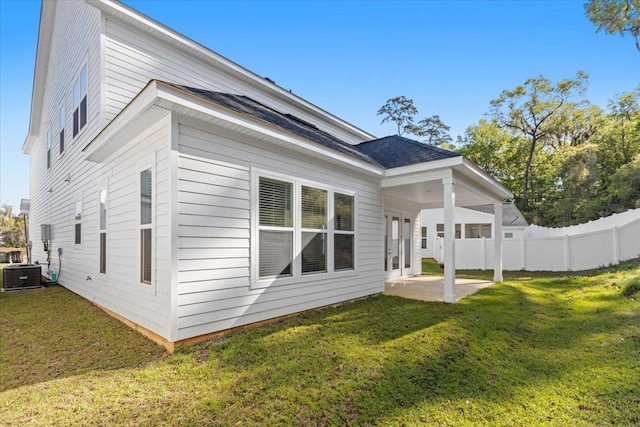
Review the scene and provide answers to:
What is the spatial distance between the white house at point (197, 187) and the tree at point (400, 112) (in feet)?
77.7

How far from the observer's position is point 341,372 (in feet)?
11.1

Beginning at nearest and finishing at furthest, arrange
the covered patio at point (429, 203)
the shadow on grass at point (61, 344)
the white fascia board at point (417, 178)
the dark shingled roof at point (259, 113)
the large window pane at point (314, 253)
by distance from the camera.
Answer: the shadow on grass at point (61, 344) < the dark shingled roof at point (259, 113) < the large window pane at point (314, 253) < the covered patio at point (429, 203) < the white fascia board at point (417, 178)

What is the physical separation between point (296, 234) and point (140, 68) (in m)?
4.74

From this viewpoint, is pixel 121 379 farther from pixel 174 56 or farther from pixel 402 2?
pixel 402 2

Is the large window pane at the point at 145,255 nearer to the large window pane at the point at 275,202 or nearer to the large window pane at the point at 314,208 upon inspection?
the large window pane at the point at 275,202

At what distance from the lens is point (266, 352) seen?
3.82 metres

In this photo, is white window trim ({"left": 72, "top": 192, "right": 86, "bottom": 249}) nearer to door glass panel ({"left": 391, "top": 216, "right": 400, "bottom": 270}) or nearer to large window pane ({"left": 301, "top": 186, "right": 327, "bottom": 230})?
large window pane ({"left": 301, "top": 186, "right": 327, "bottom": 230})

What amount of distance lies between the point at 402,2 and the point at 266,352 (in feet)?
34.5

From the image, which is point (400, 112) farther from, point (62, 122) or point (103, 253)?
point (103, 253)

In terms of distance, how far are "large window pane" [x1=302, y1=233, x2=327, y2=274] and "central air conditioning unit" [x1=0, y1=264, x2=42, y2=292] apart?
8059mm

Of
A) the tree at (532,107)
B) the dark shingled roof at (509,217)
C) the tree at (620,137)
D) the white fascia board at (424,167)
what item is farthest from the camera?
the tree at (532,107)

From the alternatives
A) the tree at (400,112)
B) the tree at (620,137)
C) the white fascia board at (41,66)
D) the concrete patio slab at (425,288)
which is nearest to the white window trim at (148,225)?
the concrete patio slab at (425,288)

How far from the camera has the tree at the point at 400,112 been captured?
31281 mm

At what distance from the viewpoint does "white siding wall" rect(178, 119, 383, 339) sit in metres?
3.89
